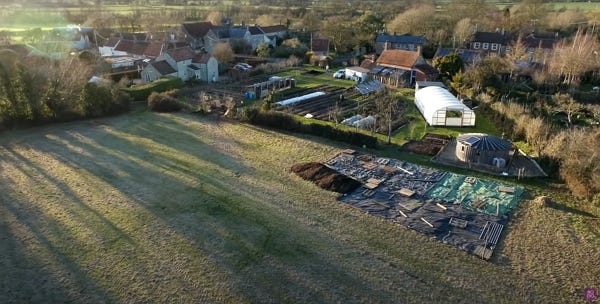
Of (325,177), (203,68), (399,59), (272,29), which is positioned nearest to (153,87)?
(203,68)

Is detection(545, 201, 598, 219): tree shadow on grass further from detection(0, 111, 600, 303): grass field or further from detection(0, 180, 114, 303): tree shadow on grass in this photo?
detection(0, 180, 114, 303): tree shadow on grass

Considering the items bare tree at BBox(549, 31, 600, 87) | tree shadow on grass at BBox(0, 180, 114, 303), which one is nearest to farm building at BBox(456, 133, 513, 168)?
tree shadow on grass at BBox(0, 180, 114, 303)

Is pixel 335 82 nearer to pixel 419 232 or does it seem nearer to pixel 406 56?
pixel 406 56

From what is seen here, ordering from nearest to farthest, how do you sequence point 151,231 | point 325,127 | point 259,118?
1. point 151,231
2. point 325,127
3. point 259,118

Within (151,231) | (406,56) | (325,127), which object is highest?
(406,56)

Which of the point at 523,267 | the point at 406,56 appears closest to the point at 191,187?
the point at 523,267

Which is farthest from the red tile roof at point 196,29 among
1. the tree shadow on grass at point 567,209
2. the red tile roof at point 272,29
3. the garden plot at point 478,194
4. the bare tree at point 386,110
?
the tree shadow on grass at point 567,209

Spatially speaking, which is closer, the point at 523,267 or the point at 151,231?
the point at 523,267

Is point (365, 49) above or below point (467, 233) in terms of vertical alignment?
above
